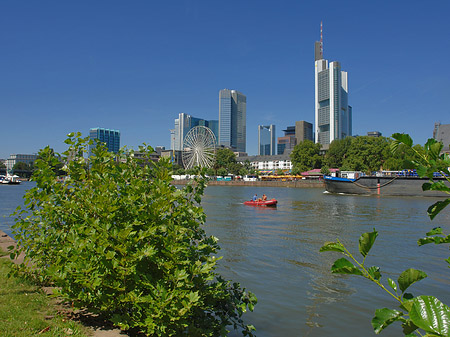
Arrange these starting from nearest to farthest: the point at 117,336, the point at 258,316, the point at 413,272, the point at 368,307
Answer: the point at 413,272
the point at 117,336
the point at 258,316
the point at 368,307

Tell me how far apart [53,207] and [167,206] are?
8.25 ft

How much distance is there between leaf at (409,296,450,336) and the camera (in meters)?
1.36

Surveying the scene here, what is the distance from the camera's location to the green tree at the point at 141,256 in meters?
4.92

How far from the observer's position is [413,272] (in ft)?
6.07

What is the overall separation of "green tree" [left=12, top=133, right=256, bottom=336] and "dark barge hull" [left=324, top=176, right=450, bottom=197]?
64.0 meters

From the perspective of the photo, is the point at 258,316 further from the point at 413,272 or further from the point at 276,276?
the point at 413,272

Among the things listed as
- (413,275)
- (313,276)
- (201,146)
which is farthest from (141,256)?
(201,146)

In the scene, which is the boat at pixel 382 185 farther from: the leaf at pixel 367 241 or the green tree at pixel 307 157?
the leaf at pixel 367 241

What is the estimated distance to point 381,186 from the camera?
216 feet

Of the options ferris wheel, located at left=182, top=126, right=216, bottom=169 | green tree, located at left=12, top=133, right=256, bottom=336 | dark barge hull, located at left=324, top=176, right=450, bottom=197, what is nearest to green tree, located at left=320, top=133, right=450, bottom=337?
green tree, located at left=12, top=133, right=256, bottom=336

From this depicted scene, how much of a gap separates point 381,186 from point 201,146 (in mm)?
67481

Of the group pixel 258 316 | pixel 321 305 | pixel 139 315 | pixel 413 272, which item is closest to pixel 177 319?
pixel 139 315

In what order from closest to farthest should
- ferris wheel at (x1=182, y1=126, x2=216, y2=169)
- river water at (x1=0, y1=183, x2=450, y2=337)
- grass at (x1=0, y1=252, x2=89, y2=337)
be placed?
grass at (x1=0, y1=252, x2=89, y2=337), river water at (x1=0, y1=183, x2=450, y2=337), ferris wheel at (x1=182, y1=126, x2=216, y2=169)

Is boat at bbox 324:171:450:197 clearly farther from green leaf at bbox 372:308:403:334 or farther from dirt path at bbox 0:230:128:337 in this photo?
green leaf at bbox 372:308:403:334
